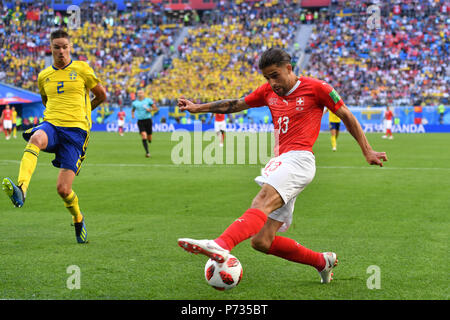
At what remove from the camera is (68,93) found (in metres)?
6.71

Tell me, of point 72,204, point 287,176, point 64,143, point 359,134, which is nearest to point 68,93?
point 64,143

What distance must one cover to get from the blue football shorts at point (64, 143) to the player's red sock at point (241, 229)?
3125mm

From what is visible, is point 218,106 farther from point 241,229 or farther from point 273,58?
point 241,229

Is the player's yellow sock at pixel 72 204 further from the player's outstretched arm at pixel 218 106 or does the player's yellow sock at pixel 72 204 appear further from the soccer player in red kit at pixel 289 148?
the soccer player in red kit at pixel 289 148

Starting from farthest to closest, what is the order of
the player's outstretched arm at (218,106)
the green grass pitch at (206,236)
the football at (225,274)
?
the player's outstretched arm at (218,106), the green grass pitch at (206,236), the football at (225,274)

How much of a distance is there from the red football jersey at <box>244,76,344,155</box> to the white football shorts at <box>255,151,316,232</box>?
0.13m

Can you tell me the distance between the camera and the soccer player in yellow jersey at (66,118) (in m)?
6.33

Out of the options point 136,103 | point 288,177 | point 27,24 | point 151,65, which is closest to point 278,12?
point 151,65

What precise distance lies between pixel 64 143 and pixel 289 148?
3.03 m

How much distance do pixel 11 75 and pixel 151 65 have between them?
1175cm

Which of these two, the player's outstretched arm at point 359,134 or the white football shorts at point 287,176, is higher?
the player's outstretched arm at point 359,134

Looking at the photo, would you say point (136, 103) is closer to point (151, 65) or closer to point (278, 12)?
point (151, 65)

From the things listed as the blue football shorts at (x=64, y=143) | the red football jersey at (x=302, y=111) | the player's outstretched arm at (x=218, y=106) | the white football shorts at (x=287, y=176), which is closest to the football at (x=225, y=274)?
the white football shorts at (x=287, y=176)

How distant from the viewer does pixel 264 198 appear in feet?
13.6
